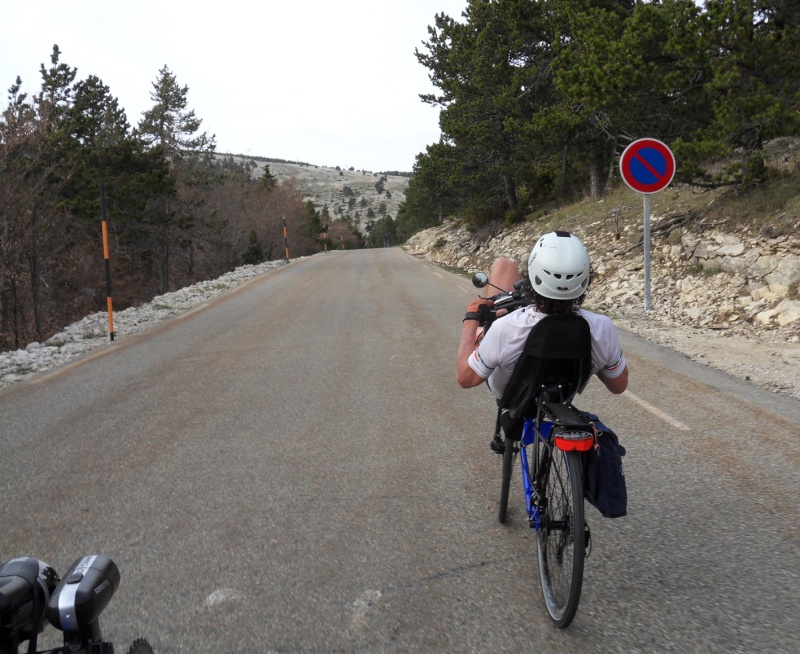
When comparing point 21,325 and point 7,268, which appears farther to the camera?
point 21,325

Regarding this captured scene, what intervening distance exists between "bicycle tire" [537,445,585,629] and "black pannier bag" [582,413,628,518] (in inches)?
2.8

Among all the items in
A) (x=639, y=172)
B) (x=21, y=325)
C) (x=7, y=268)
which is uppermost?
(x=639, y=172)

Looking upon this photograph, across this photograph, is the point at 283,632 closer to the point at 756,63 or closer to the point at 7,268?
the point at 756,63

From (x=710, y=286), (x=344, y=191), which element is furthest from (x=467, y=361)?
(x=344, y=191)

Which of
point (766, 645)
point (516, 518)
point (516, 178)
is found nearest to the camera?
point (766, 645)

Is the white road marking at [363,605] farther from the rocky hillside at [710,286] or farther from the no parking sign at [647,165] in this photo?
the no parking sign at [647,165]

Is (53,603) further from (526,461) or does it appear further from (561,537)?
(526,461)

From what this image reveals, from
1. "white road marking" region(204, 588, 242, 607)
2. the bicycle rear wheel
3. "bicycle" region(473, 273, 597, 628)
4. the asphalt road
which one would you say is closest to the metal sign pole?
the asphalt road

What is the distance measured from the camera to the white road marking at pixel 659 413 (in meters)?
5.23

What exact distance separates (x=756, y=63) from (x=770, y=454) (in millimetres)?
9808

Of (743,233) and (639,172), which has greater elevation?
(639,172)

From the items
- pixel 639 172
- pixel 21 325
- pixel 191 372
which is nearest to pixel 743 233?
pixel 639 172

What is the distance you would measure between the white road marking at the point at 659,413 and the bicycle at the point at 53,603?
4690 millimetres

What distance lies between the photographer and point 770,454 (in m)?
4.56
